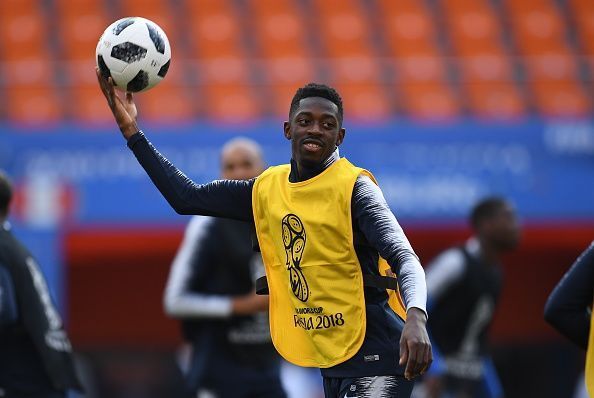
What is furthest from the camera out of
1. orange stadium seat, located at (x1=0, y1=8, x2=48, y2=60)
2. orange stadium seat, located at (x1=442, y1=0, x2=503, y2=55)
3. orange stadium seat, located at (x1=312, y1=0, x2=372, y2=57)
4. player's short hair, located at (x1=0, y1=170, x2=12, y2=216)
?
orange stadium seat, located at (x1=442, y1=0, x2=503, y2=55)

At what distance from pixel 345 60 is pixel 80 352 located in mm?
4728

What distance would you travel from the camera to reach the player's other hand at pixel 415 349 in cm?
368

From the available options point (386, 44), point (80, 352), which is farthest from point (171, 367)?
point (386, 44)

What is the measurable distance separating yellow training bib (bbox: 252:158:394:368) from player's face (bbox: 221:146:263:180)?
2257 millimetres

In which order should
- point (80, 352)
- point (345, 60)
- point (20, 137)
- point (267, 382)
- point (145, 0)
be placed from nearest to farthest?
point (267, 382), point (20, 137), point (80, 352), point (345, 60), point (145, 0)

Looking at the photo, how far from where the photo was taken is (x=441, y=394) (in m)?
7.74

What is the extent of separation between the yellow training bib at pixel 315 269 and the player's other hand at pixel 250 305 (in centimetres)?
200

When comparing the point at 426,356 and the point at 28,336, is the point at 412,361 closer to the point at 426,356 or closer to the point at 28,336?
the point at 426,356

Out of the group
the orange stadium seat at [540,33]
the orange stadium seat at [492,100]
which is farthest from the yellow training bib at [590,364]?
the orange stadium seat at [540,33]

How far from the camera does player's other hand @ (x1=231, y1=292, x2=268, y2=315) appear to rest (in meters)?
6.47

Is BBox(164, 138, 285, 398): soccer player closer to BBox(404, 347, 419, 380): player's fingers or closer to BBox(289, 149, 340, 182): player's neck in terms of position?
BBox(289, 149, 340, 182): player's neck

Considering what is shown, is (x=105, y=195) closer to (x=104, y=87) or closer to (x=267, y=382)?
(x=267, y=382)

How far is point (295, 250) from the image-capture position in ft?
14.3

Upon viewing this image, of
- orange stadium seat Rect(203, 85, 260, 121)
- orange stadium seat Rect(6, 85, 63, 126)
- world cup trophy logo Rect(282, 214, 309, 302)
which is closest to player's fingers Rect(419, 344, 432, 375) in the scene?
world cup trophy logo Rect(282, 214, 309, 302)
